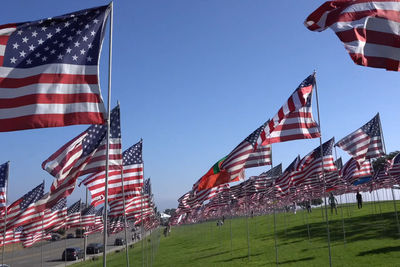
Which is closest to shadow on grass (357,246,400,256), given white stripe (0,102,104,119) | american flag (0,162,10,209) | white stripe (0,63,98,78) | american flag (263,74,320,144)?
american flag (263,74,320,144)

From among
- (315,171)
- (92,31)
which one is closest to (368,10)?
(92,31)

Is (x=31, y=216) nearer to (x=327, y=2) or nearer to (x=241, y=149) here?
(x=241, y=149)

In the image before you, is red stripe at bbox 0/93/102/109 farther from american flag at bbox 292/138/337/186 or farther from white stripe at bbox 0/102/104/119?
american flag at bbox 292/138/337/186

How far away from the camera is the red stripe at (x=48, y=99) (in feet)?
28.2

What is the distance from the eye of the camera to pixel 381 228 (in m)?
32.4

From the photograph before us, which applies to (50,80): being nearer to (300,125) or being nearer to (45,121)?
(45,121)

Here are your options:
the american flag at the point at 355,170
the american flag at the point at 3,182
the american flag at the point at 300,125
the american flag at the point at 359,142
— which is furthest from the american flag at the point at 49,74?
the american flag at the point at 355,170

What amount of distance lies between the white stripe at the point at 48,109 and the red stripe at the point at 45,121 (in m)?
0.07

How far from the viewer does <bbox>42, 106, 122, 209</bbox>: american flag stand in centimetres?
1236

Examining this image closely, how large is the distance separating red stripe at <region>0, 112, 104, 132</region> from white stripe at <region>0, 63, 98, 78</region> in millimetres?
972

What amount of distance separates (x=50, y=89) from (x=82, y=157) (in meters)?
4.30

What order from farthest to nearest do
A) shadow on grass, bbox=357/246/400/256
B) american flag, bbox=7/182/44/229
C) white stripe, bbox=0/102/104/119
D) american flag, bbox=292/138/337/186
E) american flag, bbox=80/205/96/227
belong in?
1. american flag, bbox=80/205/96/227
2. american flag, bbox=292/138/337/186
3. american flag, bbox=7/182/44/229
4. shadow on grass, bbox=357/246/400/256
5. white stripe, bbox=0/102/104/119

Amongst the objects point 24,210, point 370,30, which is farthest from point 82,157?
point 24,210

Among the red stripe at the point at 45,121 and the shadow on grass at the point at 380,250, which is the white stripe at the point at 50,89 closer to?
the red stripe at the point at 45,121
